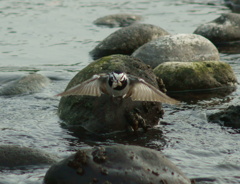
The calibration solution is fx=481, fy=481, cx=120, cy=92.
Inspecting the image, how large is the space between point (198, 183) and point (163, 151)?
57.7 inches

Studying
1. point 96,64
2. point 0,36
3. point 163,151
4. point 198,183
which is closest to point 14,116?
point 96,64

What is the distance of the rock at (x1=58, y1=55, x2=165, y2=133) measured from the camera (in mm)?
8734

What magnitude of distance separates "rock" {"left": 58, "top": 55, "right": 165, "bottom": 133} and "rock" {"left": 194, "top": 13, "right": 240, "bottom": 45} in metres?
8.60

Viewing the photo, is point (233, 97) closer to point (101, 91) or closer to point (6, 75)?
point (101, 91)

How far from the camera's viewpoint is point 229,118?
30.2 feet

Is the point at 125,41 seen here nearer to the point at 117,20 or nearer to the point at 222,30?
the point at 222,30

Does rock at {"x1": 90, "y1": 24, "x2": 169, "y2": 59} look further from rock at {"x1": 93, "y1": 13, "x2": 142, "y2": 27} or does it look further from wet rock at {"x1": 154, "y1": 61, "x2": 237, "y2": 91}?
rock at {"x1": 93, "y1": 13, "x2": 142, "y2": 27}

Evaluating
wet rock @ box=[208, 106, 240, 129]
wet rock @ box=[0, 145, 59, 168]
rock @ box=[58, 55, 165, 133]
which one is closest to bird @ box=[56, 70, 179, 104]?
rock @ box=[58, 55, 165, 133]

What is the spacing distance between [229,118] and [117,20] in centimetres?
1236

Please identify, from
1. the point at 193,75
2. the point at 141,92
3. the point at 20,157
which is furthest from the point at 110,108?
the point at 193,75

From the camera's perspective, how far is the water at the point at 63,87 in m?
7.71

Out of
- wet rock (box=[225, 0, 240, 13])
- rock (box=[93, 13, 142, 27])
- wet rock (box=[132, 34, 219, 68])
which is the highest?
wet rock (box=[132, 34, 219, 68])

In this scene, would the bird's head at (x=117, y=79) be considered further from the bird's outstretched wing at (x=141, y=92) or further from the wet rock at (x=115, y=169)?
the wet rock at (x=115, y=169)

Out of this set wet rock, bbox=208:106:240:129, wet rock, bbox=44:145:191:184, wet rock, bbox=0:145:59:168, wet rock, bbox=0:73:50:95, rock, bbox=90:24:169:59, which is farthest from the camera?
rock, bbox=90:24:169:59
